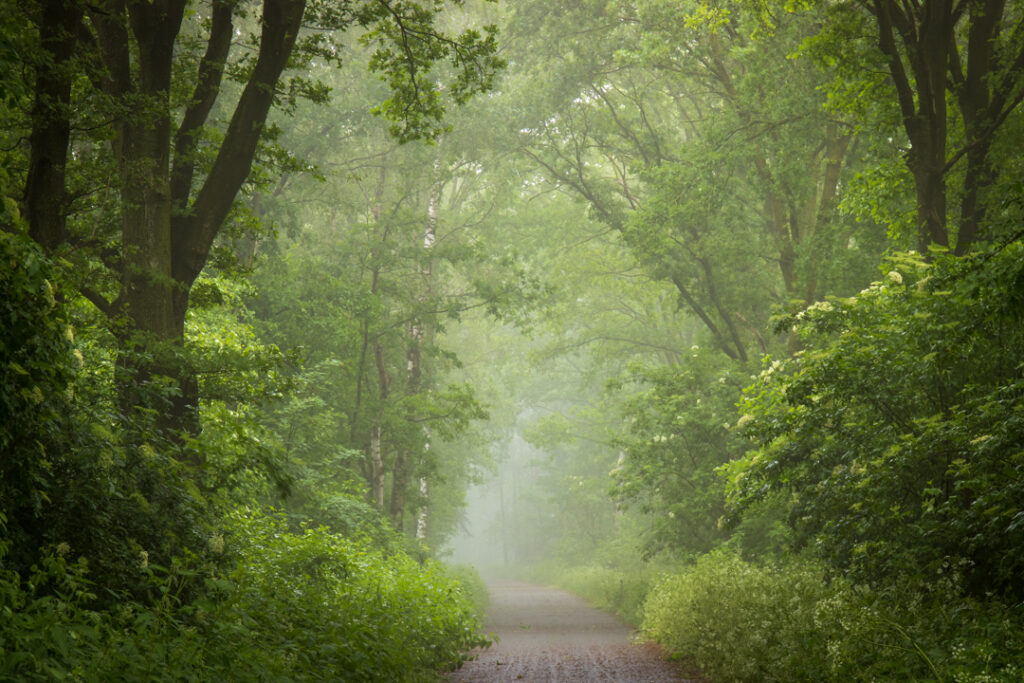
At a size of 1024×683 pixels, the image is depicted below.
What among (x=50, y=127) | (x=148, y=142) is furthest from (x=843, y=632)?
(x=148, y=142)

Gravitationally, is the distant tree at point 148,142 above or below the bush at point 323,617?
above

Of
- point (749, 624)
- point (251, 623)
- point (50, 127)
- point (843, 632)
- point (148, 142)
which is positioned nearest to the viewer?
point (50, 127)

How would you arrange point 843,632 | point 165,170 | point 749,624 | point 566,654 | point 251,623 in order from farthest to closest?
point 566,654 → point 749,624 → point 165,170 → point 843,632 → point 251,623

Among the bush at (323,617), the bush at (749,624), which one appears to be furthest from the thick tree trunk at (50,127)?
the bush at (749,624)

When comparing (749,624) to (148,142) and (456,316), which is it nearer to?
(148,142)

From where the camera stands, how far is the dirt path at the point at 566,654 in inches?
372

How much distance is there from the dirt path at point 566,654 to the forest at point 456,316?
716 millimetres

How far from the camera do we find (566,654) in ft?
38.5

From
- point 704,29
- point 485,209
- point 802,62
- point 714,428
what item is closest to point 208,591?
point 714,428

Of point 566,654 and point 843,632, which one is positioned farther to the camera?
point 566,654

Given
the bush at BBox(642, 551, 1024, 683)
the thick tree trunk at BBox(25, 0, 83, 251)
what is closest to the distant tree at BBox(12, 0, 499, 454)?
the thick tree trunk at BBox(25, 0, 83, 251)

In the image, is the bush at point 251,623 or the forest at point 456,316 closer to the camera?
the bush at point 251,623

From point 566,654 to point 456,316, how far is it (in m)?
12.5

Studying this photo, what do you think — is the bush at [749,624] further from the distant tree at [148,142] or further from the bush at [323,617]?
the distant tree at [148,142]
